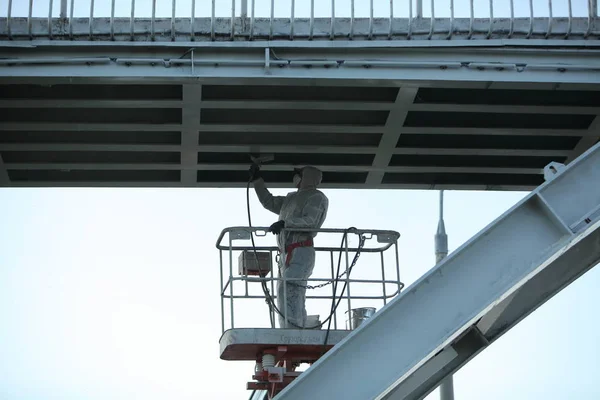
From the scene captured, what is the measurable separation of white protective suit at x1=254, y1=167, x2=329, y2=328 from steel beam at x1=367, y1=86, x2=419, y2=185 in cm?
86

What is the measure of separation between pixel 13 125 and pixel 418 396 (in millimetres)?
5763

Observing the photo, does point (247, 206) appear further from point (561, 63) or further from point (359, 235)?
point (561, 63)

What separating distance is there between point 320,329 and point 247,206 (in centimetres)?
214

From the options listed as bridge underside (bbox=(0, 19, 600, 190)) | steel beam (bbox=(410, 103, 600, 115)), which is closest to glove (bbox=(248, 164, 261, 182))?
bridge underside (bbox=(0, 19, 600, 190))

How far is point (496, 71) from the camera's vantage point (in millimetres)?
11016

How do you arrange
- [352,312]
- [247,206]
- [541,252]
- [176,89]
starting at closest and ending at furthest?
[541,252] < [176,89] < [352,312] < [247,206]

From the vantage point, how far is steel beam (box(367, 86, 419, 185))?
1156cm

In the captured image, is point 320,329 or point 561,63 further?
point 320,329

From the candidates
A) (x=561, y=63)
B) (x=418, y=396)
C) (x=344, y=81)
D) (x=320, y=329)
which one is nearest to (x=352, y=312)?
(x=320, y=329)

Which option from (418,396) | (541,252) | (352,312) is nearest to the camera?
(541,252)

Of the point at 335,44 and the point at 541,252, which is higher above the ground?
the point at 335,44

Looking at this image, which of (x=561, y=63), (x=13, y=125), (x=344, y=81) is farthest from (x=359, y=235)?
Answer: (x=13, y=125)

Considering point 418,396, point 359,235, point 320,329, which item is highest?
point 359,235

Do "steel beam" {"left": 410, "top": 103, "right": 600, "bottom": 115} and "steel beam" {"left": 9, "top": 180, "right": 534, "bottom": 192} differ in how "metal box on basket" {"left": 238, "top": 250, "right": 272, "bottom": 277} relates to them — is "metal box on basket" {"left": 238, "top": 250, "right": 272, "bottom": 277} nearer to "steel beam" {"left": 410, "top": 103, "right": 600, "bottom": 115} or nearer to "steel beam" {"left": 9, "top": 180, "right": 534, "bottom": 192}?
"steel beam" {"left": 9, "top": 180, "right": 534, "bottom": 192}
